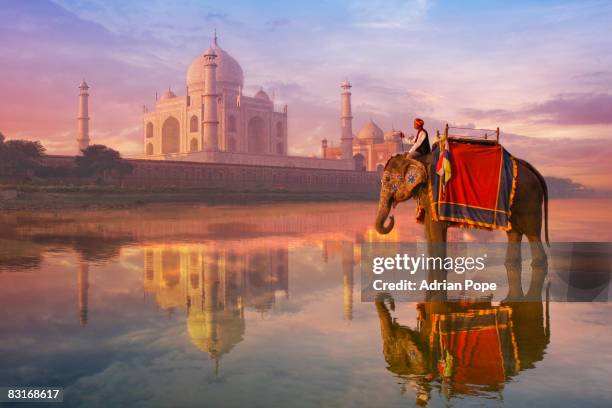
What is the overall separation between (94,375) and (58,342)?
2.54ft

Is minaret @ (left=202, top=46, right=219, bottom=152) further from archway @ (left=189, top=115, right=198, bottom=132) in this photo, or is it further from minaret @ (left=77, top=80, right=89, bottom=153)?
minaret @ (left=77, top=80, right=89, bottom=153)

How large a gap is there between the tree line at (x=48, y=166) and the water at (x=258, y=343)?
Result: 21.9m

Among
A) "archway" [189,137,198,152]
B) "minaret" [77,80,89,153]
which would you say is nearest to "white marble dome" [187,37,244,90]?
"archway" [189,137,198,152]

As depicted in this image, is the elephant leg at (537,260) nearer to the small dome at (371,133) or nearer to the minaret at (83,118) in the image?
the minaret at (83,118)

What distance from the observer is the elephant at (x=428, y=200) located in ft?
19.1

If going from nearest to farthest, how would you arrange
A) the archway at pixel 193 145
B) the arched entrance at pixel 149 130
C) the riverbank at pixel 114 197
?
the riverbank at pixel 114 197, the archway at pixel 193 145, the arched entrance at pixel 149 130

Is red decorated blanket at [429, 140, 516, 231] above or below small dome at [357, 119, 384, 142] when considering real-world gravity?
below

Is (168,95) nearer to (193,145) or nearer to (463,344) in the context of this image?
(193,145)

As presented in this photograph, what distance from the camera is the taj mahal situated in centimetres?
4112

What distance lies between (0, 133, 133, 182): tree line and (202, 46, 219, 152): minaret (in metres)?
8.40

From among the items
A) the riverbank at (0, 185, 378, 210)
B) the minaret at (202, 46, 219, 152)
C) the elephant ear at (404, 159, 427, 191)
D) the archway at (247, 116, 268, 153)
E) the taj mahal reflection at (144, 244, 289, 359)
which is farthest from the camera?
the archway at (247, 116, 268, 153)

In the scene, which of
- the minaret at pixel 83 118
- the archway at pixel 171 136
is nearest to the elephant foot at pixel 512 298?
the minaret at pixel 83 118

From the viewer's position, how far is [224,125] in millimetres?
43750

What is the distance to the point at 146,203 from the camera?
23812 mm
